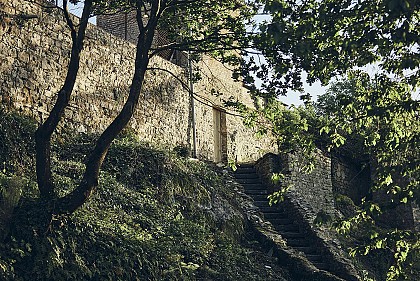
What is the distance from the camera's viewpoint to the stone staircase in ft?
41.1

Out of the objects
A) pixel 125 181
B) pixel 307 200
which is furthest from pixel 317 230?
pixel 125 181

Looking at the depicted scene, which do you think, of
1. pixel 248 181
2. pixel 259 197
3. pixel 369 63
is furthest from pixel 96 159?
pixel 248 181

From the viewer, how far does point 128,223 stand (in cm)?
940

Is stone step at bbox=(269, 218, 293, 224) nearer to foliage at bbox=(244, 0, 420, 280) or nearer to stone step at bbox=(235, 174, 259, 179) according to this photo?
stone step at bbox=(235, 174, 259, 179)

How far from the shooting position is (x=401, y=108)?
6.60m

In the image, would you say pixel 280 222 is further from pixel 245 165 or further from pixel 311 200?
pixel 245 165

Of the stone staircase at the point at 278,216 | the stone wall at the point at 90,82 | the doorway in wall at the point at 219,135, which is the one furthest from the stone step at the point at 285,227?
the doorway in wall at the point at 219,135

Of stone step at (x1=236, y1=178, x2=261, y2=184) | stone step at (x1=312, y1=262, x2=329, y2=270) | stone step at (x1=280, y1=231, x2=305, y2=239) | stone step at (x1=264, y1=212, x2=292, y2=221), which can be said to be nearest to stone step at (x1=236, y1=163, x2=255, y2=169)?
stone step at (x1=236, y1=178, x2=261, y2=184)

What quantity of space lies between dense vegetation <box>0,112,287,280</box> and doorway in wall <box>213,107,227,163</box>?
338 centimetres

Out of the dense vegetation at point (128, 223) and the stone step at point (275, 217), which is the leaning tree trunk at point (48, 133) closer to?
Result: the dense vegetation at point (128, 223)

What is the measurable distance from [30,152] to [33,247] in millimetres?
2772

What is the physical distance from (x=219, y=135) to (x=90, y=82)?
573 centimetres

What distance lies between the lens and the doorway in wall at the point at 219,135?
56.6ft

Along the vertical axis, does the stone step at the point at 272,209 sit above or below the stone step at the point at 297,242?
above
